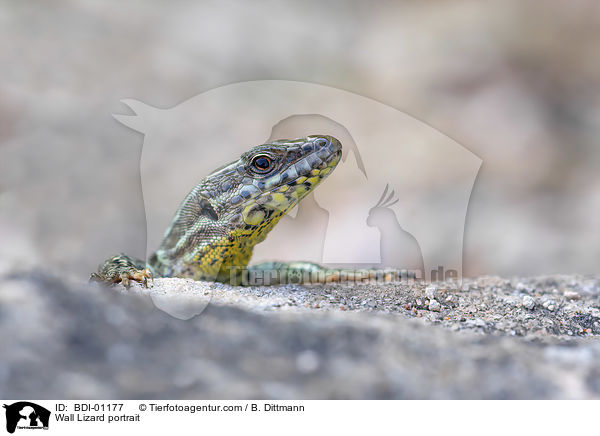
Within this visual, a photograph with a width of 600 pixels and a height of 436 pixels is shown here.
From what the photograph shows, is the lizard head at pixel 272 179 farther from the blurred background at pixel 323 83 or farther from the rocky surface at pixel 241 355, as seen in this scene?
the blurred background at pixel 323 83

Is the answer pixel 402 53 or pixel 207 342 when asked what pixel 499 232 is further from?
pixel 207 342

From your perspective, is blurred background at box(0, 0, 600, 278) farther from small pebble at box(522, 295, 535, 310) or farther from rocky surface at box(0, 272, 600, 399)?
rocky surface at box(0, 272, 600, 399)

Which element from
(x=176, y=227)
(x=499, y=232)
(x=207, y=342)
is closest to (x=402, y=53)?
(x=499, y=232)

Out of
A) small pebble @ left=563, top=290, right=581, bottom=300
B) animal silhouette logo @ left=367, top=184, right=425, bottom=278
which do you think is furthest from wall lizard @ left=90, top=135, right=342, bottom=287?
animal silhouette logo @ left=367, top=184, right=425, bottom=278

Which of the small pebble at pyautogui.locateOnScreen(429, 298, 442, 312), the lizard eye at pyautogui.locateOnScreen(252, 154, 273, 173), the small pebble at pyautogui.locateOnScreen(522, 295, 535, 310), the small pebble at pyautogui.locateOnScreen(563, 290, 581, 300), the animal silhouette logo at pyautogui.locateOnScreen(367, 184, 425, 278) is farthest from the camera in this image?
the animal silhouette logo at pyautogui.locateOnScreen(367, 184, 425, 278)
